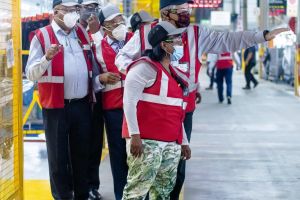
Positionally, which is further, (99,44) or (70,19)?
(99,44)

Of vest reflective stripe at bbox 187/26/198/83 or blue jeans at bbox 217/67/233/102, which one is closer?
vest reflective stripe at bbox 187/26/198/83

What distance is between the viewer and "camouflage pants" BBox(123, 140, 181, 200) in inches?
194

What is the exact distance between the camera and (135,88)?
4.91 metres

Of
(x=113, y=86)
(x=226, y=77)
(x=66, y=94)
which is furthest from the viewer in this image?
(x=226, y=77)

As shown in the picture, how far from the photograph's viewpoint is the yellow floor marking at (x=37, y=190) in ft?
23.9

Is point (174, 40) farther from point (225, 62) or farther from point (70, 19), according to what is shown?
point (225, 62)

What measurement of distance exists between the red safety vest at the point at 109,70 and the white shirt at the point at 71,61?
0.28 meters

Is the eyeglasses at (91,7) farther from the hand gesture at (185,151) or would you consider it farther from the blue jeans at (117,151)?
the hand gesture at (185,151)

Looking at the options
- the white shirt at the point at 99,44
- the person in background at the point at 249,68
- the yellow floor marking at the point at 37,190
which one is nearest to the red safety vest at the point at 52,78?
the white shirt at the point at 99,44

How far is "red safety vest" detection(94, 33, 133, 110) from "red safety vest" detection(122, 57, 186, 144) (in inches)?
59.7

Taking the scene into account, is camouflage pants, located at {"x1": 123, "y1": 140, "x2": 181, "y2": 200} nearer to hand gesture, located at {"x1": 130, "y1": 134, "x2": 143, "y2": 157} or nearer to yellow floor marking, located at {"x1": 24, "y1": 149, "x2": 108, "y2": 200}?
hand gesture, located at {"x1": 130, "y1": 134, "x2": 143, "y2": 157}

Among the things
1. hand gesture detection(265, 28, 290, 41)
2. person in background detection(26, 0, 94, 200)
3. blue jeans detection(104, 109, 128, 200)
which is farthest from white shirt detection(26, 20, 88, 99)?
hand gesture detection(265, 28, 290, 41)

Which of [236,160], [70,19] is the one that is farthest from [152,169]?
[236,160]

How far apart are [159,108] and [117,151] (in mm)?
1571
